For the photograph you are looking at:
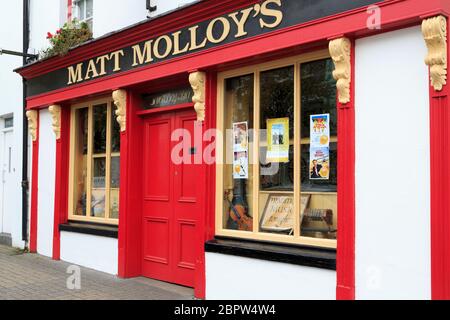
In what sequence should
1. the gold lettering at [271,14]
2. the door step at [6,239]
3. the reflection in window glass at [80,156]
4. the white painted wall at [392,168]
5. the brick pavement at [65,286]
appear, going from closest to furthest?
1. the white painted wall at [392,168]
2. the gold lettering at [271,14]
3. the brick pavement at [65,286]
4. the reflection in window glass at [80,156]
5. the door step at [6,239]

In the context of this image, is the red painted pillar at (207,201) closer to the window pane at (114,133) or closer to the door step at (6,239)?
the window pane at (114,133)

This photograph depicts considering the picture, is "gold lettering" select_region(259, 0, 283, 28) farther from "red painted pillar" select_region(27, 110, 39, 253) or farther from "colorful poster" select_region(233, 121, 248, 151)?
"red painted pillar" select_region(27, 110, 39, 253)

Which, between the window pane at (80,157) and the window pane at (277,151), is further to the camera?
the window pane at (80,157)

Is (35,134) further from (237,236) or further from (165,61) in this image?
(237,236)

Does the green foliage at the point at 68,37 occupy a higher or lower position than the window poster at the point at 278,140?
higher

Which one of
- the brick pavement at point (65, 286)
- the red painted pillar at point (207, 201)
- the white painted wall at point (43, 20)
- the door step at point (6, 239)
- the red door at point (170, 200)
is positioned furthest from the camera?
the door step at point (6, 239)

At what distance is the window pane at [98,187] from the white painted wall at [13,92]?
231cm

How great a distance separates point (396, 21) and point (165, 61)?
3092 mm

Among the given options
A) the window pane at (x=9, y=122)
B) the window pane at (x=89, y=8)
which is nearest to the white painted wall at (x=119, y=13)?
the window pane at (x=89, y=8)

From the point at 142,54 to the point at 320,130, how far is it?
9.54 ft

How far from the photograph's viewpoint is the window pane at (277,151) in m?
5.16

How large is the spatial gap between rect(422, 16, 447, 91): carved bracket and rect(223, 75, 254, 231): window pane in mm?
2200

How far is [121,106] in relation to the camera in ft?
23.0

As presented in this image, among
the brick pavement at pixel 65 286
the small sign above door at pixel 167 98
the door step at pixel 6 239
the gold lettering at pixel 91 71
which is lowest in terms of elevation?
the brick pavement at pixel 65 286
